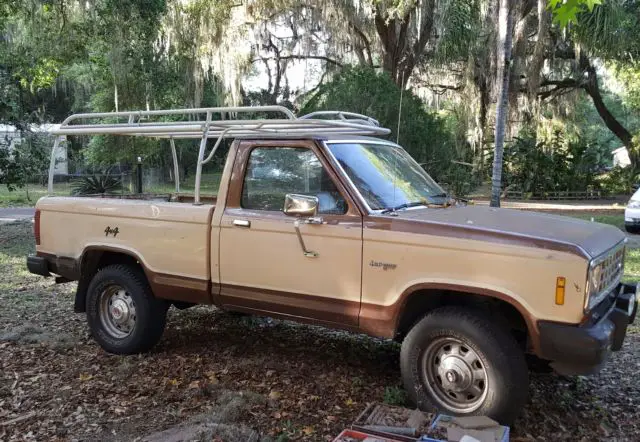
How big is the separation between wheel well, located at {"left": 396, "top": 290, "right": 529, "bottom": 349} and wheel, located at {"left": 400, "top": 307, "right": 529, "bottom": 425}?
13 cm

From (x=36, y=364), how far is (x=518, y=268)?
4013mm

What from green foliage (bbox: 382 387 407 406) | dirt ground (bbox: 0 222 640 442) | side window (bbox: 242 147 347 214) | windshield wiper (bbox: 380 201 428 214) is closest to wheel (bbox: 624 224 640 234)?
dirt ground (bbox: 0 222 640 442)

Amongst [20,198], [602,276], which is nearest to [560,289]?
[602,276]

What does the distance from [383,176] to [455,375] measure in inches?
61.4

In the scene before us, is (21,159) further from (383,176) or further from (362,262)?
(362,262)

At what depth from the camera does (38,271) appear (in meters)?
A: 5.89

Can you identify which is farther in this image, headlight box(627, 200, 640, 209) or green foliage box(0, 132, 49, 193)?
headlight box(627, 200, 640, 209)

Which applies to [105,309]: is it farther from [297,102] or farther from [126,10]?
[297,102]

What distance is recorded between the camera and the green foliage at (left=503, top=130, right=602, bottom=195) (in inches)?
823

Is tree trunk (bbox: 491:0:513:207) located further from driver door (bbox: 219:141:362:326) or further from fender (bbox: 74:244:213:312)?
fender (bbox: 74:244:213:312)

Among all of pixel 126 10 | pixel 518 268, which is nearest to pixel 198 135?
pixel 518 268

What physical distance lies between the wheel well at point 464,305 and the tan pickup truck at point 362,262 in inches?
0.5

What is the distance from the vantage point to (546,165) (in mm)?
21031

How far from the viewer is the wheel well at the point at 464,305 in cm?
405
